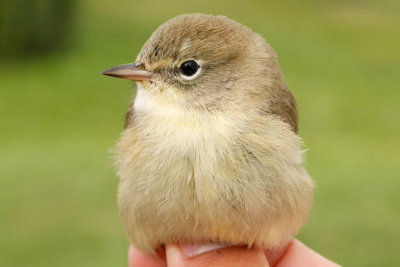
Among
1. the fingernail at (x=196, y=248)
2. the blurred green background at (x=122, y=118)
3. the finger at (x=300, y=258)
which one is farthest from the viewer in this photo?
the blurred green background at (x=122, y=118)

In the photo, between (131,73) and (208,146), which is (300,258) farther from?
(131,73)

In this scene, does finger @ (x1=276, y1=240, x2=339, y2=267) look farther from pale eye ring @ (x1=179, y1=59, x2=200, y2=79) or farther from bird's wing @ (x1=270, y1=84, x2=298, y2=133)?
pale eye ring @ (x1=179, y1=59, x2=200, y2=79)

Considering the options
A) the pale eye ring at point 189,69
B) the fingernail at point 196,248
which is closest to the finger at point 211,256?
the fingernail at point 196,248

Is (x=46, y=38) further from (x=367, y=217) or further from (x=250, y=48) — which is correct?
(x=250, y=48)

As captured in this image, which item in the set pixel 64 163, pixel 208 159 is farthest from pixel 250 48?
pixel 64 163

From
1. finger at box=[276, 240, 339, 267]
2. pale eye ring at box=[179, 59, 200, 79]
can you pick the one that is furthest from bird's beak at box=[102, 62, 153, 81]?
finger at box=[276, 240, 339, 267]

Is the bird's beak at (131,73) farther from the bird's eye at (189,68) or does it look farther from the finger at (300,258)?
the finger at (300,258)

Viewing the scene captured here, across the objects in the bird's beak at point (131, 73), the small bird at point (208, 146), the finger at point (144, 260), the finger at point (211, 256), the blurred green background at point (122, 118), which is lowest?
the blurred green background at point (122, 118)
